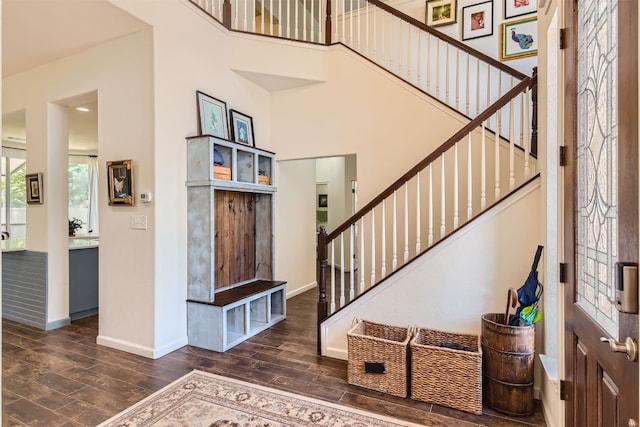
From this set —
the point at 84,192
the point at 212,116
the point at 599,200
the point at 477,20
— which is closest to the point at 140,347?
the point at 212,116

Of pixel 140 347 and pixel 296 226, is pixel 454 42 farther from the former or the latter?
pixel 140 347

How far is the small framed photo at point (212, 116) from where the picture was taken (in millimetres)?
3533

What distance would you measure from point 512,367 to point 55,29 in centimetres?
459

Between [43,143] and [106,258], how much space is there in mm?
1684

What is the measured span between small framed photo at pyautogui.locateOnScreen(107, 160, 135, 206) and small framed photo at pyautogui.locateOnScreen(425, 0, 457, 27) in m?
4.33

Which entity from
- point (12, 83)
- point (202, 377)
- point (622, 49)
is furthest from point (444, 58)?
point (12, 83)

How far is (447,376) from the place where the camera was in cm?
233

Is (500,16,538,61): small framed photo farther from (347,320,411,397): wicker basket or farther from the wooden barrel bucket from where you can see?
(347,320,411,397): wicker basket

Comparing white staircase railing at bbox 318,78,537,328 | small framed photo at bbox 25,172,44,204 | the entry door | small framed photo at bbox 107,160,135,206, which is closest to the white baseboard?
small framed photo at bbox 107,160,135,206

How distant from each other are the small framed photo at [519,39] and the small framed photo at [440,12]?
2.29ft

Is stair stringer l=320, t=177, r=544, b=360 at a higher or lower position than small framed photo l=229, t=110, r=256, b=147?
lower

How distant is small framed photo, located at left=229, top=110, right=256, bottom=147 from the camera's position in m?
4.00

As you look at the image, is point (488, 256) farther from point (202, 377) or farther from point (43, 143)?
point (43, 143)

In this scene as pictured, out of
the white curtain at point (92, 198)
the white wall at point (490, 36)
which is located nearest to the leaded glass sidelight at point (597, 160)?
the white wall at point (490, 36)
